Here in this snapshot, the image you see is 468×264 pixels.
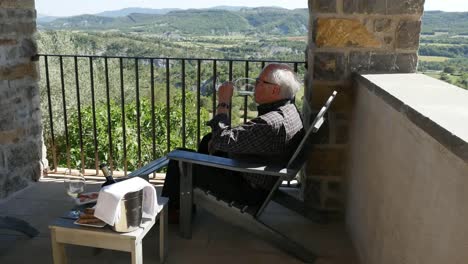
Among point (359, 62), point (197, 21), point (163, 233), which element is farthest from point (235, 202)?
point (197, 21)

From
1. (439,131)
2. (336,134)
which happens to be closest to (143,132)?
(336,134)

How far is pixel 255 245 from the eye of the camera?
2.72 m

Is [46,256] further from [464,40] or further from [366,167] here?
[464,40]

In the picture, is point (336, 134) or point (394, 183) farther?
point (336, 134)

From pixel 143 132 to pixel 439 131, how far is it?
8903mm

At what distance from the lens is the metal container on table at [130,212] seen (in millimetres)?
1942

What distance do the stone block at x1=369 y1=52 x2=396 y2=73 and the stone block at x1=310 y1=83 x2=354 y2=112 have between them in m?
0.19

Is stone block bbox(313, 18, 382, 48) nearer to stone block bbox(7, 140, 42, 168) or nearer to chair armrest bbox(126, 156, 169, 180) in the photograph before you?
chair armrest bbox(126, 156, 169, 180)

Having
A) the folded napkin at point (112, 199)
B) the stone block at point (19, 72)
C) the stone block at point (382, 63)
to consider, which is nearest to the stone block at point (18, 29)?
the stone block at point (19, 72)

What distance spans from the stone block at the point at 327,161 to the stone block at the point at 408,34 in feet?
2.37

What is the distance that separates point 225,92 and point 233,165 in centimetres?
47

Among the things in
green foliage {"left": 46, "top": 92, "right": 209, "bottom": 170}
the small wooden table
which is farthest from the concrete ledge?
green foliage {"left": 46, "top": 92, "right": 209, "bottom": 170}

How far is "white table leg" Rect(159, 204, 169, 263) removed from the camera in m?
2.39

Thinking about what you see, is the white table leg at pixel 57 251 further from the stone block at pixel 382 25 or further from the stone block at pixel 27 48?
the stone block at pixel 382 25
